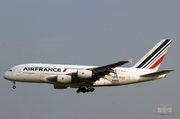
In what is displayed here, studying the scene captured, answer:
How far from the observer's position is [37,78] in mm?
45000

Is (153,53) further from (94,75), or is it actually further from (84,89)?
(84,89)

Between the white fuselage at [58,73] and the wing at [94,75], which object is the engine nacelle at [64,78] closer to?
the wing at [94,75]

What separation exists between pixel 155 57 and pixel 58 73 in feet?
45.4

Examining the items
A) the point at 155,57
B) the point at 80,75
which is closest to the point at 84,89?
the point at 80,75

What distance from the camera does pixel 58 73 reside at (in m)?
45.8

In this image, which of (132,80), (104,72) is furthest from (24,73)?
(132,80)

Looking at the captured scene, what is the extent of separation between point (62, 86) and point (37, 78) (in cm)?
440

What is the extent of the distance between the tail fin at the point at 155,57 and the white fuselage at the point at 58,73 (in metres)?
1.89

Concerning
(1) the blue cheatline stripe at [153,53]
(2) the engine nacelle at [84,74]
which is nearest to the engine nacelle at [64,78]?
(2) the engine nacelle at [84,74]

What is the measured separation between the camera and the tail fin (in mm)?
50250

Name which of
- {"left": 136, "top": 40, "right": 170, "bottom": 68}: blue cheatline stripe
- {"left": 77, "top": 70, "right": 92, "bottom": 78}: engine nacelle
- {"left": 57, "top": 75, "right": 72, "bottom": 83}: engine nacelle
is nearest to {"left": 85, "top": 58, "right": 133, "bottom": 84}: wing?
{"left": 77, "top": 70, "right": 92, "bottom": 78}: engine nacelle

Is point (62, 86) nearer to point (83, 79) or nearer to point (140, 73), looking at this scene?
point (83, 79)

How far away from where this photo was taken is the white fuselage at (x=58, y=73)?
45125 millimetres

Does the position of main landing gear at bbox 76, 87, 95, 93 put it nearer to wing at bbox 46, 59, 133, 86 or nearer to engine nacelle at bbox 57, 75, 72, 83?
wing at bbox 46, 59, 133, 86
